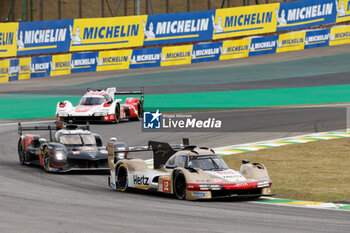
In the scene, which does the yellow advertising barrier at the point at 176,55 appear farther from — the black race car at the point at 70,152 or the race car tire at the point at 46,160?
the race car tire at the point at 46,160

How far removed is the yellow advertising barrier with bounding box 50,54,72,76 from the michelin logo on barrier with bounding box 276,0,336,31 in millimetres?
15052

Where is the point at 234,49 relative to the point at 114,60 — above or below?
above

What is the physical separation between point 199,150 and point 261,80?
96.8 ft

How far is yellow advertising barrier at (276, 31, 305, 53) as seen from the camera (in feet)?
170

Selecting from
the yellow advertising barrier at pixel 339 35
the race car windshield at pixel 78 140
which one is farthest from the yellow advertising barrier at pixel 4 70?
the race car windshield at pixel 78 140

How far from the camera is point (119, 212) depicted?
523 inches

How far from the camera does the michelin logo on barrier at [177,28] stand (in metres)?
48.0

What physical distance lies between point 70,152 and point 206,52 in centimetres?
3128

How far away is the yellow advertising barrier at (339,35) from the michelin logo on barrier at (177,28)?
9.71 meters

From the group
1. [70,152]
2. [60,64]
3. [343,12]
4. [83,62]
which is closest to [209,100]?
[83,62]

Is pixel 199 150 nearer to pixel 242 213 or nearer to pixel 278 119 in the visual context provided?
pixel 242 213

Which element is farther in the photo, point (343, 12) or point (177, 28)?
point (343, 12)

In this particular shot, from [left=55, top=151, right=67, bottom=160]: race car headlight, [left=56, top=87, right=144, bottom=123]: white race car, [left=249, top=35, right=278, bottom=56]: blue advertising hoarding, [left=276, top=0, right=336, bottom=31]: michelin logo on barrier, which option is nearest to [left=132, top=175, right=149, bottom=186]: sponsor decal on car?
[left=55, top=151, right=67, bottom=160]: race car headlight

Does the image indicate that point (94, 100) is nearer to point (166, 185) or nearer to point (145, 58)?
point (166, 185)
